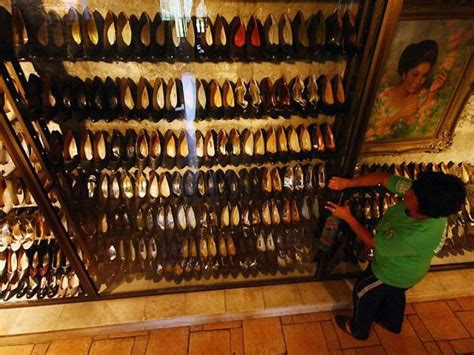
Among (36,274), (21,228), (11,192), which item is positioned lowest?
(36,274)

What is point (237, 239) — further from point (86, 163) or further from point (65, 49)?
point (65, 49)

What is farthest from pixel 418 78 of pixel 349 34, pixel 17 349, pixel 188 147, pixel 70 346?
pixel 17 349

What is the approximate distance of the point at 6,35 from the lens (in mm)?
1394

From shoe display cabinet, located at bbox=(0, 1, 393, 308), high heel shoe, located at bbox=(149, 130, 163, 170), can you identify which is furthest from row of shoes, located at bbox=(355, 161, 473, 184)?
high heel shoe, located at bbox=(149, 130, 163, 170)

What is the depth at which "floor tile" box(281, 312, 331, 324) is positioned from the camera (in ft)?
7.36

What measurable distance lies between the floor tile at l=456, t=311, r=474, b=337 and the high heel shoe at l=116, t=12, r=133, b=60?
9.32 ft

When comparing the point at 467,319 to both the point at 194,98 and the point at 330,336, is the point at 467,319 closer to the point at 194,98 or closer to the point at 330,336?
the point at 330,336

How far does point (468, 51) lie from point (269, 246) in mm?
1813

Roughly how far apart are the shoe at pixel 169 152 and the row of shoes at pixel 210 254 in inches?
25.4

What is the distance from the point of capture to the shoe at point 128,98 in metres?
1.65

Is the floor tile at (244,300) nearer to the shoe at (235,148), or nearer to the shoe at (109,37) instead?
the shoe at (235,148)

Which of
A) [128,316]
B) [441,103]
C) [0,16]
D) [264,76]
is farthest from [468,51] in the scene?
[128,316]

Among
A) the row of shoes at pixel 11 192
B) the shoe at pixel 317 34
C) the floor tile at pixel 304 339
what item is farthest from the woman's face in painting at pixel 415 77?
the row of shoes at pixel 11 192

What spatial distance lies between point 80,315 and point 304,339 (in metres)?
1.62
